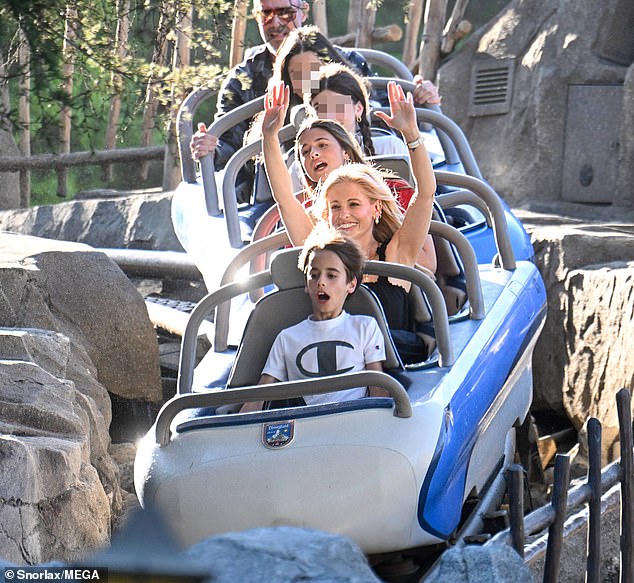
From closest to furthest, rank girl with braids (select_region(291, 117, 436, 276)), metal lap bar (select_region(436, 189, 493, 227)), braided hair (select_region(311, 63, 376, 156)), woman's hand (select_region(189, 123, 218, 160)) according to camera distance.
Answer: girl with braids (select_region(291, 117, 436, 276)) < metal lap bar (select_region(436, 189, 493, 227)) < braided hair (select_region(311, 63, 376, 156)) < woman's hand (select_region(189, 123, 218, 160))

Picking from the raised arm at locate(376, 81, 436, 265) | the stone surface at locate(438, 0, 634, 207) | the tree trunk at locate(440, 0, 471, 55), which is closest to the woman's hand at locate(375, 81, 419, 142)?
the raised arm at locate(376, 81, 436, 265)

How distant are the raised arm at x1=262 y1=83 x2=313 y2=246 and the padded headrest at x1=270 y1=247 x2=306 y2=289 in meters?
0.40

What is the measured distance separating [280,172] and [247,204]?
1.47m

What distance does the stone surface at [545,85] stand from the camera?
9.09 m

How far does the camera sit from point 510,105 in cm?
945

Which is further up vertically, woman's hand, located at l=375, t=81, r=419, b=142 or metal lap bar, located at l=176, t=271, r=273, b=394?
woman's hand, located at l=375, t=81, r=419, b=142

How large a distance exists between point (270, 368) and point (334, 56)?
6.98ft

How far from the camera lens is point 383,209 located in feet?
11.6

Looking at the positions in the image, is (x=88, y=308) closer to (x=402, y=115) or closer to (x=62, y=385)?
(x=62, y=385)

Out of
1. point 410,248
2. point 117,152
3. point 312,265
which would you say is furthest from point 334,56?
point 117,152

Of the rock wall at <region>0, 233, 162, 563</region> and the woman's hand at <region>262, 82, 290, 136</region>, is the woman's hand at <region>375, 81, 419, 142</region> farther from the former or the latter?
the rock wall at <region>0, 233, 162, 563</region>

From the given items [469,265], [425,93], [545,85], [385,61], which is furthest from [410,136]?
[545,85]

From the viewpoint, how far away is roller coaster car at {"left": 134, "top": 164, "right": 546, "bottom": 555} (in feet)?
9.13

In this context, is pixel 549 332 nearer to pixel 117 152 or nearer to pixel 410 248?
pixel 410 248
